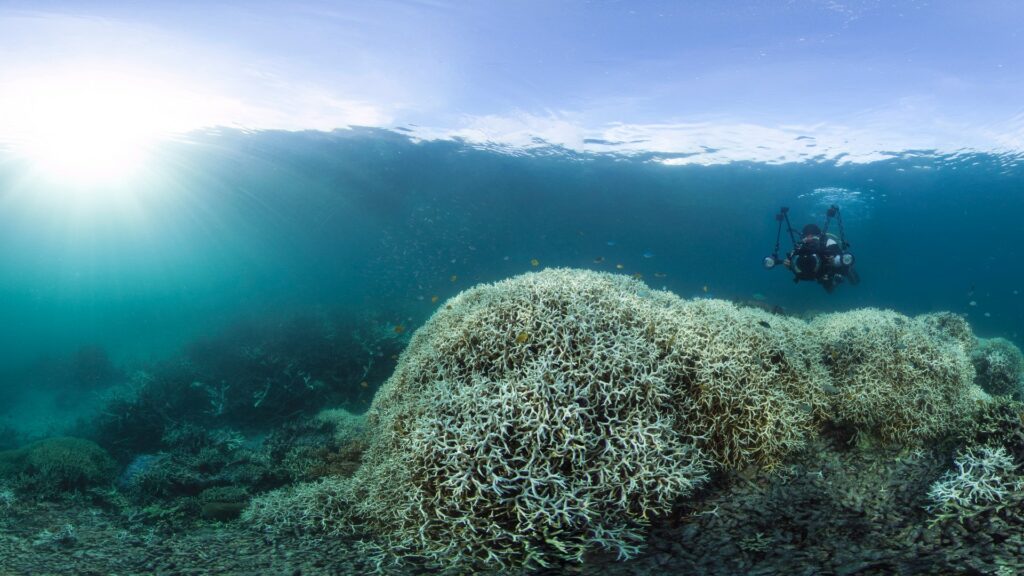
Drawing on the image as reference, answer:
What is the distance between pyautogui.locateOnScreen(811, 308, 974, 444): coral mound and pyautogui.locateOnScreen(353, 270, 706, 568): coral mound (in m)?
2.05

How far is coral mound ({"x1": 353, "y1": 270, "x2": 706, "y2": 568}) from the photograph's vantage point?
3602 mm

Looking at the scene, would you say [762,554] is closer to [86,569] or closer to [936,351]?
[936,351]

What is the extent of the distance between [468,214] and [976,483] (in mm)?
38814

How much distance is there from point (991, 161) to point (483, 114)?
29.3 metres

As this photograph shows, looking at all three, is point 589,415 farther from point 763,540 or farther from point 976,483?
point 976,483

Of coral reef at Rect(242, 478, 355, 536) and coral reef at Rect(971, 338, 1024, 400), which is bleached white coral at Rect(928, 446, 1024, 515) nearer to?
coral reef at Rect(242, 478, 355, 536)

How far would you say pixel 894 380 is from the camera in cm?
495

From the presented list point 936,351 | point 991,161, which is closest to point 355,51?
point 936,351

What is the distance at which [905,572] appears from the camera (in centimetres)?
306

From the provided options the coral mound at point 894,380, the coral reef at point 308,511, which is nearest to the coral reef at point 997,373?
the coral mound at point 894,380

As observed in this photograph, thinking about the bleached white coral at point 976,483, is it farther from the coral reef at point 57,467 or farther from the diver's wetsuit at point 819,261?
the coral reef at point 57,467

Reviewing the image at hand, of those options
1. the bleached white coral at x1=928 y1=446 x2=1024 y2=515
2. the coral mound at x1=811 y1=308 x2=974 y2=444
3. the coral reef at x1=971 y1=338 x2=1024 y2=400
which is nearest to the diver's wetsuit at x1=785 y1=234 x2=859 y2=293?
the coral reef at x1=971 y1=338 x2=1024 y2=400

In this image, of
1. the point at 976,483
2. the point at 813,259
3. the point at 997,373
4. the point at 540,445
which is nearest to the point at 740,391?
the point at 976,483

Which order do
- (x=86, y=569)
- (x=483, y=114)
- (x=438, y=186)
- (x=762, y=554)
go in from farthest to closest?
(x=438, y=186), (x=483, y=114), (x=86, y=569), (x=762, y=554)
